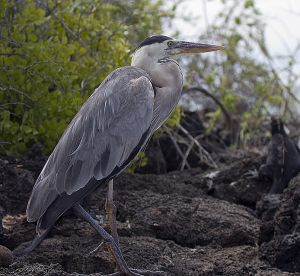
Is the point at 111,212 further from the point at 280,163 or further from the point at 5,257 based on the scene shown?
the point at 280,163

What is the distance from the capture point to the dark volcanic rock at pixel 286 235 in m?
4.54

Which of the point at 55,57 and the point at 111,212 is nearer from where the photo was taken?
the point at 111,212

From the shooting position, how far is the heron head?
199 inches

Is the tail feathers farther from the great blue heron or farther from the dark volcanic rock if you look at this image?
the dark volcanic rock

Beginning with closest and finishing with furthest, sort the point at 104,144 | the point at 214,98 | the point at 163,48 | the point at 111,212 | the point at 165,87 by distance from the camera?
the point at 104,144 < the point at 111,212 < the point at 165,87 < the point at 163,48 < the point at 214,98

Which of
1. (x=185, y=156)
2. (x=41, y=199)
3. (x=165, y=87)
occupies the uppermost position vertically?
(x=165, y=87)

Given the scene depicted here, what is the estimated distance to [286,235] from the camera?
461 centimetres

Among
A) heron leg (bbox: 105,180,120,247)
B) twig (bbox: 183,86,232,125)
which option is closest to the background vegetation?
twig (bbox: 183,86,232,125)

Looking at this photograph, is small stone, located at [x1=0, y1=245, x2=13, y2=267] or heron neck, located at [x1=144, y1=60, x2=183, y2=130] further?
heron neck, located at [x1=144, y1=60, x2=183, y2=130]

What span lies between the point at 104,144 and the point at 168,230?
85 cm

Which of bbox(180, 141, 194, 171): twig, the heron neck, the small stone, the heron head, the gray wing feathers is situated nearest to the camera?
the small stone

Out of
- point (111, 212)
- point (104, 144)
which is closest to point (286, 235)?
point (111, 212)

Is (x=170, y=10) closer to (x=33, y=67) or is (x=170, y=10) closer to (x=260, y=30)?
(x=260, y=30)

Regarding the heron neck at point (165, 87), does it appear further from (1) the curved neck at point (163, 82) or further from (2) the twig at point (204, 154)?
(2) the twig at point (204, 154)
